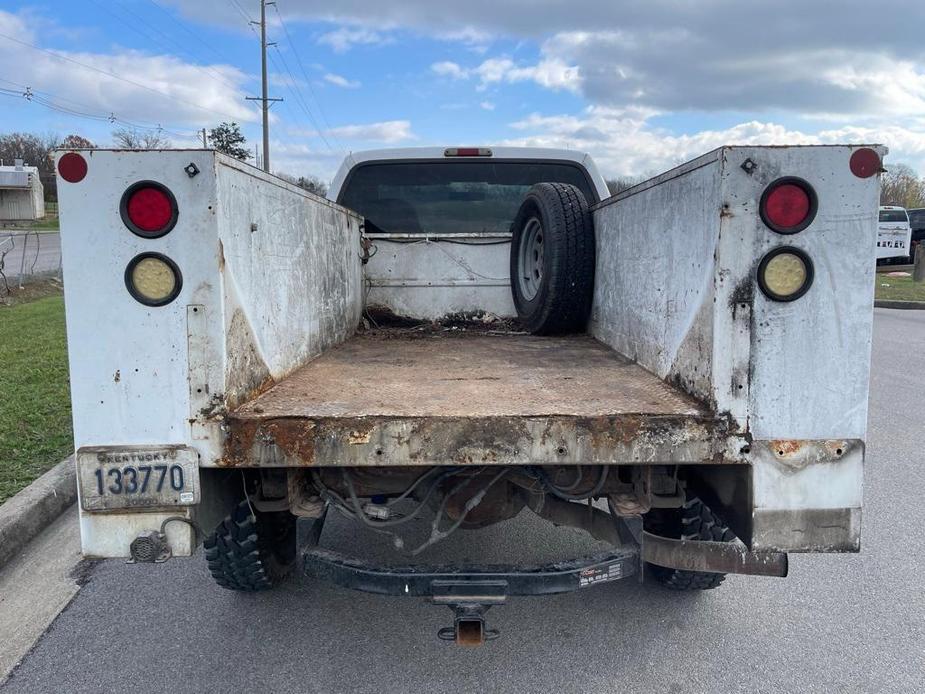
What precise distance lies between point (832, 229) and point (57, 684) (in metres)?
3.15

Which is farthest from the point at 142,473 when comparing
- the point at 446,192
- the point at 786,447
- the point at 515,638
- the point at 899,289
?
the point at 899,289

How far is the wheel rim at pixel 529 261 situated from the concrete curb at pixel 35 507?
2831 millimetres

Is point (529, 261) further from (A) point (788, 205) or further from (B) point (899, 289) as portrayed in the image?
(B) point (899, 289)

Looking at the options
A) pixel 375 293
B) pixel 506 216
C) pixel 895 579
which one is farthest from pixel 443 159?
pixel 895 579

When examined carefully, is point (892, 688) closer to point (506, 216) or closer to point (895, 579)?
point (895, 579)

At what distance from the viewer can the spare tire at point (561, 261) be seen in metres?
4.00

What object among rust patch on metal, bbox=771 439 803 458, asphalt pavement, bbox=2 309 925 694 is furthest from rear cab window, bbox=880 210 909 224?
rust patch on metal, bbox=771 439 803 458

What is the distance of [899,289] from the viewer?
70.7 ft

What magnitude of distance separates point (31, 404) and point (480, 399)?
5.54 meters

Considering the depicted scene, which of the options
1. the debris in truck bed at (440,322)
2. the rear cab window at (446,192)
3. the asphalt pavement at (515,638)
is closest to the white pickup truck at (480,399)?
the asphalt pavement at (515,638)

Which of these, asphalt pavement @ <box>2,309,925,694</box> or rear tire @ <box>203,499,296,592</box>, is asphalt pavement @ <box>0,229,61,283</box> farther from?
rear tire @ <box>203,499,296,592</box>

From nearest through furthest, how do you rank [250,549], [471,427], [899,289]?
1. [471,427]
2. [250,549]
3. [899,289]

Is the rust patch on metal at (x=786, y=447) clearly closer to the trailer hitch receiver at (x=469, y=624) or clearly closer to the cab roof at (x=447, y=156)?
the trailer hitch receiver at (x=469, y=624)

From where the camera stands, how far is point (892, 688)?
8.61 ft
